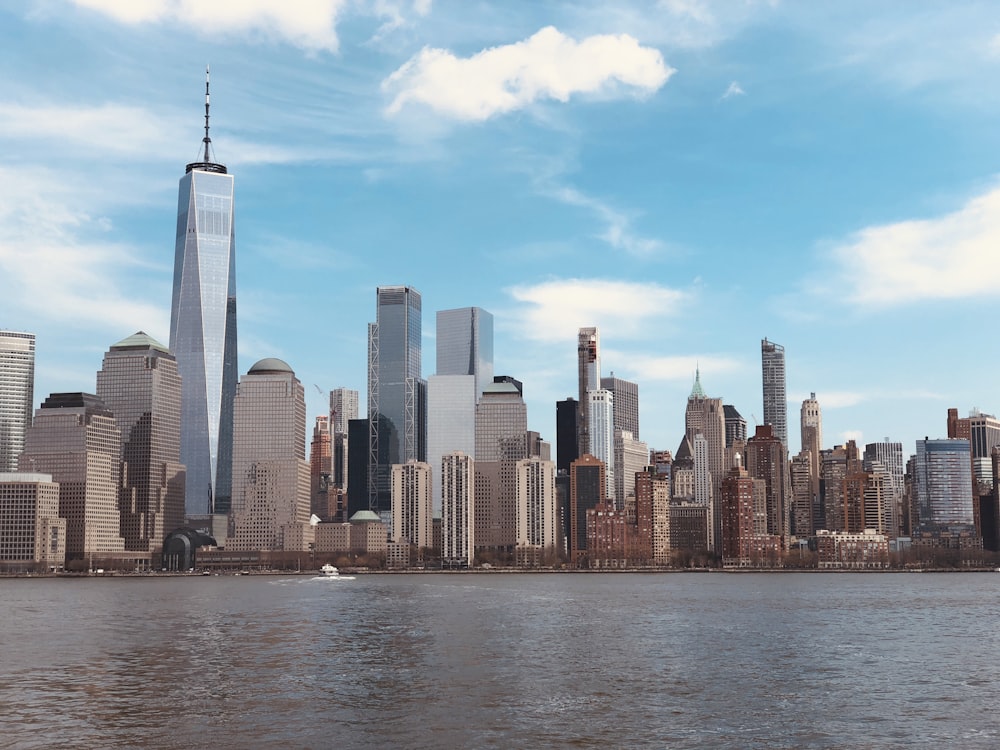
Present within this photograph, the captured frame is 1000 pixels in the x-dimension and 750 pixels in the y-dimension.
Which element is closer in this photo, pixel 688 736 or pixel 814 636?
pixel 688 736

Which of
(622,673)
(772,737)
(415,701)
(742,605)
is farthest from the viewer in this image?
(742,605)

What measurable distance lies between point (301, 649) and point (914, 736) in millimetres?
59267

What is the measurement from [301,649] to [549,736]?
162ft

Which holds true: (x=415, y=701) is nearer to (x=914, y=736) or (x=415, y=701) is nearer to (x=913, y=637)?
(x=914, y=736)

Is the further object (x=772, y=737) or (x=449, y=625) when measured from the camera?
(x=449, y=625)

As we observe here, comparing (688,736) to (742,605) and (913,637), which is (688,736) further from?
(742,605)

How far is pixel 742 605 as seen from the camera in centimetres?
19050

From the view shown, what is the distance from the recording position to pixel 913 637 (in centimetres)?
12644

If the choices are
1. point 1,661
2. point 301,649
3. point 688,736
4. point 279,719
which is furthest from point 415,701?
point 1,661

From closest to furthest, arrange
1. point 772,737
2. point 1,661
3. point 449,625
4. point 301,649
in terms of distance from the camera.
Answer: point 772,737 < point 1,661 < point 301,649 < point 449,625

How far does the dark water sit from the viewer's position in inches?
2539

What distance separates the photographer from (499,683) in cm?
8400

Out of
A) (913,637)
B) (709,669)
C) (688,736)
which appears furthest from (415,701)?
(913,637)

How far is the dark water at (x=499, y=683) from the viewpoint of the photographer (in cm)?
6450
